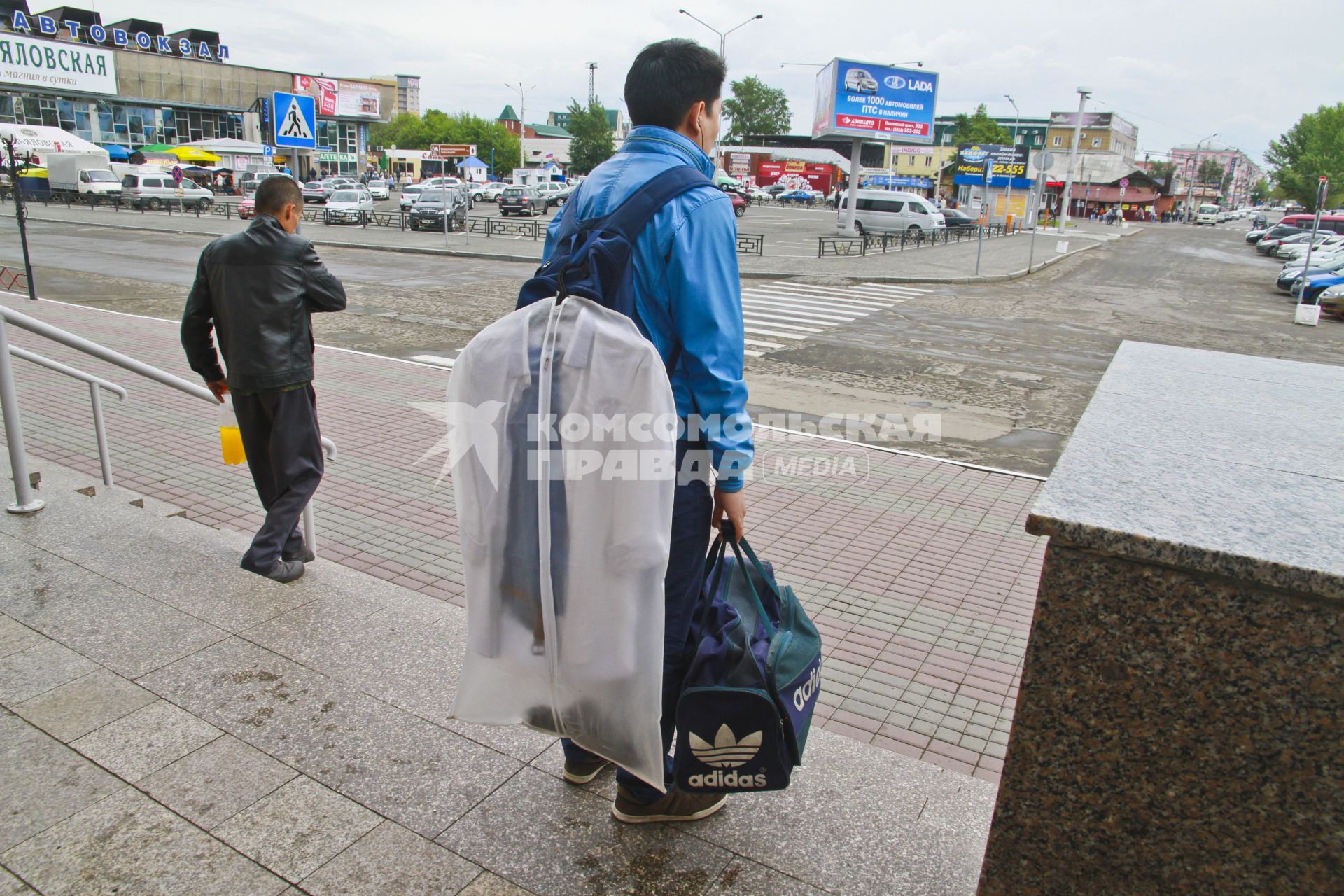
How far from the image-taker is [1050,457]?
352 inches

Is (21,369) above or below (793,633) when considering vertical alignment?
below

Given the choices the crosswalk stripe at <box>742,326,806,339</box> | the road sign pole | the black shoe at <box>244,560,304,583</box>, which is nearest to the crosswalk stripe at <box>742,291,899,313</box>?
the crosswalk stripe at <box>742,326,806,339</box>

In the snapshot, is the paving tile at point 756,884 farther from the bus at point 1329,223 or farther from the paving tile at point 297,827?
the bus at point 1329,223

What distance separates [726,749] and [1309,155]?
9536 cm

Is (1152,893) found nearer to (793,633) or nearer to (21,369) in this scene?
(793,633)

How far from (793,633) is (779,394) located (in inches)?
351

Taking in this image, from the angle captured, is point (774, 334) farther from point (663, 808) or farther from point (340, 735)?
point (663, 808)

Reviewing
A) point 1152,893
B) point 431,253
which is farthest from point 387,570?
point 431,253

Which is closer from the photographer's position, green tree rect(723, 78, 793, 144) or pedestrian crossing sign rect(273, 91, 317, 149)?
pedestrian crossing sign rect(273, 91, 317, 149)

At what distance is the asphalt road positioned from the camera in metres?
11.0

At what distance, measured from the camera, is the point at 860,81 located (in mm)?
42906

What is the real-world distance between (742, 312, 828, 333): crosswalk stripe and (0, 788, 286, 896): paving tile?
13973 millimetres

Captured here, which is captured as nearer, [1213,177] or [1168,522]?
[1168,522]

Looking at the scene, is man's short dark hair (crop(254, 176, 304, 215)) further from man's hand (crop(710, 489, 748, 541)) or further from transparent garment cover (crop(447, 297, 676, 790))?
man's hand (crop(710, 489, 748, 541))
